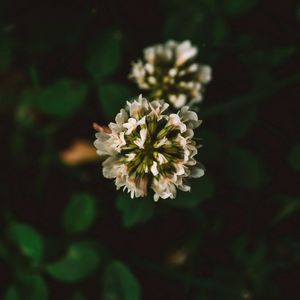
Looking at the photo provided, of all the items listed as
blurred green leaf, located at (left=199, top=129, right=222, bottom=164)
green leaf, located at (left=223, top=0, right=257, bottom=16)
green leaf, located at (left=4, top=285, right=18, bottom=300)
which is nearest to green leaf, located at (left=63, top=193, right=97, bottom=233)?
green leaf, located at (left=4, top=285, right=18, bottom=300)

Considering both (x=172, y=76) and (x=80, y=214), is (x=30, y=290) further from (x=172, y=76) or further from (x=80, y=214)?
(x=172, y=76)

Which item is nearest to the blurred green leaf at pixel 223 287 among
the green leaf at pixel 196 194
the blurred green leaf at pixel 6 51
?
the green leaf at pixel 196 194

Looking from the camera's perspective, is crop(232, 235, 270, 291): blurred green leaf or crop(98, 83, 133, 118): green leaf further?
crop(232, 235, 270, 291): blurred green leaf

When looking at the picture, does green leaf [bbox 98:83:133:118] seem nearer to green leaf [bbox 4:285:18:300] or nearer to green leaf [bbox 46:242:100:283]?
green leaf [bbox 46:242:100:283]

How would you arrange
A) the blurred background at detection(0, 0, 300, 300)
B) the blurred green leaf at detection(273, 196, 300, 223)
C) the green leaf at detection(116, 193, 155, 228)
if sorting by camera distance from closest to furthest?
the green leaf at detection(116, 193, 155, 228), the blurred background at detection(0, 0, 300, 300), the blurred green leaf at detection(273, 196, 300, 223)

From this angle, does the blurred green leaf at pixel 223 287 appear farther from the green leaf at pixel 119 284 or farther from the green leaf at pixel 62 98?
the green leaf at pixel 62 98

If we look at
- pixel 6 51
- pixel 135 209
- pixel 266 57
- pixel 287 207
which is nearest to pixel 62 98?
pixel 6 51

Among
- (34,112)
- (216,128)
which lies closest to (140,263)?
(216,128)
